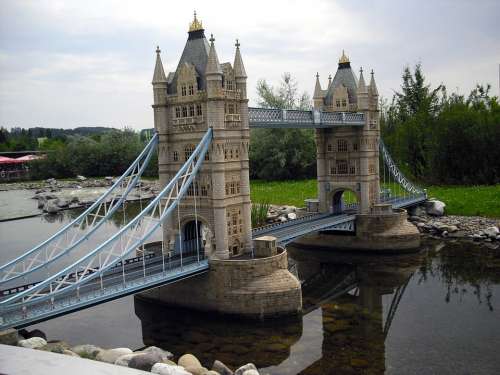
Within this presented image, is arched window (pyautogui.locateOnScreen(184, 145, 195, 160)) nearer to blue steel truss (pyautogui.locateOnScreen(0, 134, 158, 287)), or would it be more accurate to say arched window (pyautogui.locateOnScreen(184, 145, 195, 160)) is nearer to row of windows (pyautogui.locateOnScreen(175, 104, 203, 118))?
row of windows (pyautogui.locateOnScreen(175, 104, 203, 118))

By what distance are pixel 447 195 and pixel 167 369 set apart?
152 ft

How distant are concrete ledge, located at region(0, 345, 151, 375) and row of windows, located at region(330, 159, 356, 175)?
35.1m

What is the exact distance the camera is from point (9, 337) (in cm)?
2011

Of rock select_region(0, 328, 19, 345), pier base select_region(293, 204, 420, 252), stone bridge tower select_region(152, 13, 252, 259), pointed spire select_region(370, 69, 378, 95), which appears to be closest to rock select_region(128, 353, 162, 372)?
rock select_region(0, 328, 19, 345)

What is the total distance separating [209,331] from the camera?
26406 millimetres

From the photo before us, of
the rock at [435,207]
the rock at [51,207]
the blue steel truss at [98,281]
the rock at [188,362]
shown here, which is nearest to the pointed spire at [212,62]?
the blue steel truss at [98,281]

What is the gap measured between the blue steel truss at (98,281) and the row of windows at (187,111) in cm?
172

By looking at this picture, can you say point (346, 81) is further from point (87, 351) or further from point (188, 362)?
point (87, 351)

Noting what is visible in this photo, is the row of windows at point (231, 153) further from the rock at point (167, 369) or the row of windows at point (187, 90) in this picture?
the rock at point (167, 369)

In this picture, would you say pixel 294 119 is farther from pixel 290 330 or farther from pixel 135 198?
pixel 135 198

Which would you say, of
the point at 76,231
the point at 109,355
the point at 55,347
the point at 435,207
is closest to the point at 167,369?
the point at 109,355

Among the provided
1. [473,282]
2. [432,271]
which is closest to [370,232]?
[432,271]

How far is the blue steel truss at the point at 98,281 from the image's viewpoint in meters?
21.5

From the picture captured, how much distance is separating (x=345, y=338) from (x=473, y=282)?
13210 mm
